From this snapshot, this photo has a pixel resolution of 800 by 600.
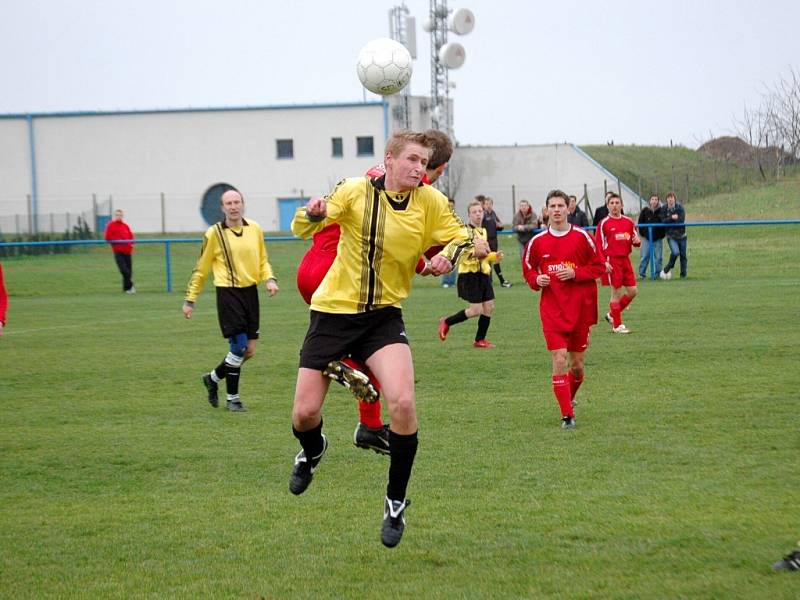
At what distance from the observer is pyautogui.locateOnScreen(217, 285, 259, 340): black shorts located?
1007cm

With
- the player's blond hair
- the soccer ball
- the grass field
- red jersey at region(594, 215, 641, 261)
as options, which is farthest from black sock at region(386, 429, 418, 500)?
red jersey at region(594, 215, 641, 261)

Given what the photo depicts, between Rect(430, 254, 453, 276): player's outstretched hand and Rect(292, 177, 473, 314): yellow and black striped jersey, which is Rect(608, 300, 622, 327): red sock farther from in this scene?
Rect(430, 254, 453, 276): player's outstretched hand

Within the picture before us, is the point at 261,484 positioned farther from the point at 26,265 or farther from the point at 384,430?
the point at 26,265

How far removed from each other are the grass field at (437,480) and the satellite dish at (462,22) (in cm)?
2862

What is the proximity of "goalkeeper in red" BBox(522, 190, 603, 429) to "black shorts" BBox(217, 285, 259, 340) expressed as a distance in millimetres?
2611

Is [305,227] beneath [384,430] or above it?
above

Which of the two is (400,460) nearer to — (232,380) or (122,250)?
(232,380)

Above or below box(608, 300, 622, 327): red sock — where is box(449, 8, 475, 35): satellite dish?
above

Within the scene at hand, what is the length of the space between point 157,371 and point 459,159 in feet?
133

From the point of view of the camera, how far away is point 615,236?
16.2 meters

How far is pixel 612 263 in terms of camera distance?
52.9 feet

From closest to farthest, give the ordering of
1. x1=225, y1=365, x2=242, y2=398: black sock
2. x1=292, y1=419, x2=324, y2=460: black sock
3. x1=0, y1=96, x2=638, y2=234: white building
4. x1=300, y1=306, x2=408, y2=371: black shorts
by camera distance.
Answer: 1. x1=300, y1=306, x2=408, y2=371: black shorts
2. x1=292, y1=419, x2=324, y2=460: black sock
3. x1=225, y1=365, x2=242, y2=398: black sock
4. x1=0, y1=96, x2=638, y2=234: white building

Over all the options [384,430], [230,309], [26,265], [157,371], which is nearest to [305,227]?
[384,430]

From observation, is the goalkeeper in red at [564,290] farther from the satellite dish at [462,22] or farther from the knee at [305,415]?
the satellite dish at [462,22]
